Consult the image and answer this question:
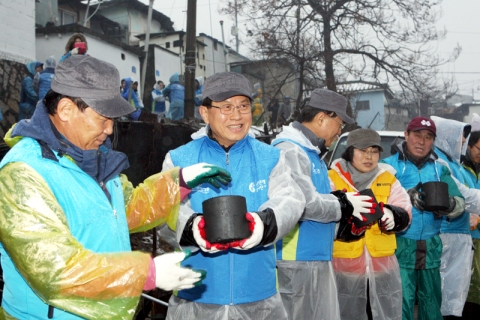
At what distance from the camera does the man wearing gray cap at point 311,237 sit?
3334 mm

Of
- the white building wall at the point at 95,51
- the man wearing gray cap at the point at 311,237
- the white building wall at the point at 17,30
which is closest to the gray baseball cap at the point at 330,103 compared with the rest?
→ the man wearing gray cap at the point at 311,237

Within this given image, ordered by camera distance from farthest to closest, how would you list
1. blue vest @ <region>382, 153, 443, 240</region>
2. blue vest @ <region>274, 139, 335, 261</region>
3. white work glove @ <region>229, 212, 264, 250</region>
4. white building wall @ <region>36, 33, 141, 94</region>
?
white building wall @ <region>36, 33, 141, 94</region>
blue vest @ <region>382, 153, 443, 240</region>
blue vest @ <region>274, 139, 335, 261</region>
white work glove @ <region>229, 212, 264, 250</region>

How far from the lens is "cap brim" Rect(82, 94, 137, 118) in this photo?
6.68 ft

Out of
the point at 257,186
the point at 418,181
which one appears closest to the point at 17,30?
the point at 418,181

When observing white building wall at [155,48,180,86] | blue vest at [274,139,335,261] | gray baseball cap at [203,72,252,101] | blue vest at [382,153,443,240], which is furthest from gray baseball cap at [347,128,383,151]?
white building wall at [155,48,180,86]

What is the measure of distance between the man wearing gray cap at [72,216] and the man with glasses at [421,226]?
3095 mm

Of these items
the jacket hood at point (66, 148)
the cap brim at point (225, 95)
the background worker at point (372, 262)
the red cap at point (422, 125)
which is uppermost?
the cap brim at point (225, 95)

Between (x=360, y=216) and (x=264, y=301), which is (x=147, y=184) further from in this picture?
(x=360, y=216)

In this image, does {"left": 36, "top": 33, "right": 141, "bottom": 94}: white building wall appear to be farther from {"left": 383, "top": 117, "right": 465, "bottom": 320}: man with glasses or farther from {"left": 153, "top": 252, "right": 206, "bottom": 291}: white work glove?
{"left": 153, "top": 252, "right": 206, "bottom": 291}: white work glove

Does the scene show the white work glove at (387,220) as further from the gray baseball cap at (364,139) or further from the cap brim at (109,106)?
the cap brim at (109,106)

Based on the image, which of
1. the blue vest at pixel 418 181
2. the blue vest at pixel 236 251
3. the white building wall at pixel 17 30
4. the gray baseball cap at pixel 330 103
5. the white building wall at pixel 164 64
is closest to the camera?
the blue vest at pixel 236 251

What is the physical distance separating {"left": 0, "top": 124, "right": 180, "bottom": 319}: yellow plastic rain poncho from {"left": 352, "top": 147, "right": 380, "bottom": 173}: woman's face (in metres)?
2.78

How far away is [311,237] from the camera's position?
3.50 metres

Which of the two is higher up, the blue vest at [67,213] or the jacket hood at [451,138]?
the jacket hood at [451,138]
